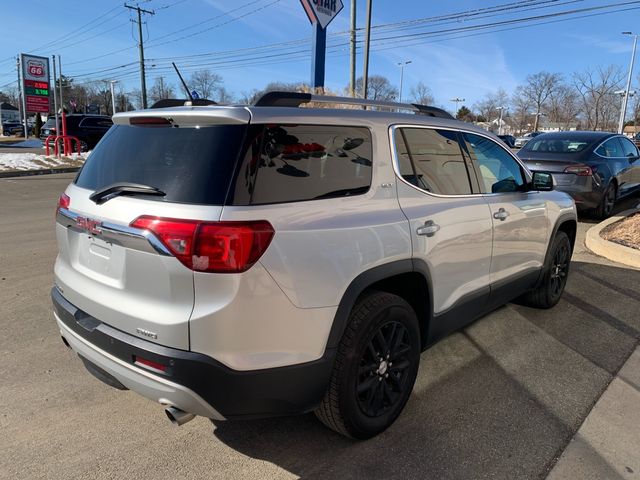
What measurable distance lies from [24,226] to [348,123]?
708 centimetres

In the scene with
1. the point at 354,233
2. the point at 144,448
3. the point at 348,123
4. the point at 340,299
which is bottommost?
the point at 144,448

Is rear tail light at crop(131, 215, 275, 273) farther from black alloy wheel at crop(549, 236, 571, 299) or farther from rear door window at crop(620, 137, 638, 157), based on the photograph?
rear door window at crop(620, 137, 638, 157)

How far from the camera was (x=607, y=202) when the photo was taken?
923 centimetres

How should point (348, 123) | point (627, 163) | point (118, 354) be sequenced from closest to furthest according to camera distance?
point (118, 354) < point (348, 123) < point (627, 163)

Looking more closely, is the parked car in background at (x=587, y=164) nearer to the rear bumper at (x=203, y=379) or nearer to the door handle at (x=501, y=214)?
the door handle at (x=501, y=214)

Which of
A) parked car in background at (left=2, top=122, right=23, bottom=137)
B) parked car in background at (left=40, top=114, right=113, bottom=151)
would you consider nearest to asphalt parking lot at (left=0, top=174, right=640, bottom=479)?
parked car in background at (left=40, top=114, right=113, bottom=151)

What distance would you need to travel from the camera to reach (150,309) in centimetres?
214

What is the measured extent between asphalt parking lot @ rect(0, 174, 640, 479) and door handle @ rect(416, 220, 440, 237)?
3.58 feet

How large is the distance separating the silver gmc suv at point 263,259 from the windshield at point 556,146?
723 centimetres

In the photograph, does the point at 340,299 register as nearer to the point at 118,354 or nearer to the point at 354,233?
the point at 354,233

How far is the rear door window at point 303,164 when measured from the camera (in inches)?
84.0

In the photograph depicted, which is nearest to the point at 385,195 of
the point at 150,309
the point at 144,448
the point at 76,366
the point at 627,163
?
the point at 150,309

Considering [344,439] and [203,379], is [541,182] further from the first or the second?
[203,379]

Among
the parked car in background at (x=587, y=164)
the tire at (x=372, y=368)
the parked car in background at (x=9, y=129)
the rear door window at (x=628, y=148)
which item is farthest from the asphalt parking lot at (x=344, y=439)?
the parked car in background at (x=9, y=129)
